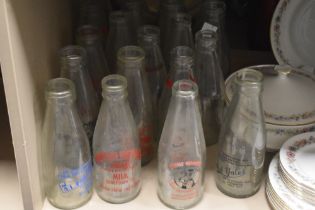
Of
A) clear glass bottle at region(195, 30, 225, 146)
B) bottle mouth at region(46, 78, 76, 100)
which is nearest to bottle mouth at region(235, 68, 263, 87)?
clear glass bottle at region(195, 30, 225, 146)

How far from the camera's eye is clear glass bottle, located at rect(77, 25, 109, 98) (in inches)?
30.9

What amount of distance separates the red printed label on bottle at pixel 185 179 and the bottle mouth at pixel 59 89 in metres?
0.17

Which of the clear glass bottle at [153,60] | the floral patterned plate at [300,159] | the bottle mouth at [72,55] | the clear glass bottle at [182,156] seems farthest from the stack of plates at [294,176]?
the bottle mouth at [72,55]

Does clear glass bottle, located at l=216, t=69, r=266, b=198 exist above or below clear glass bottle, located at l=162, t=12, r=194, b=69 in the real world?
below

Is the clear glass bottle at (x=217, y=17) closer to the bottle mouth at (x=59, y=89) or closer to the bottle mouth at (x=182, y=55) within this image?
the bottle mouth at (x=182, y=55)

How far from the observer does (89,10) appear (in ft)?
2.89

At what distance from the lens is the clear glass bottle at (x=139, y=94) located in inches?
27.5

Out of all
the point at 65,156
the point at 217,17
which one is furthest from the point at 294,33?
the point at 65,156

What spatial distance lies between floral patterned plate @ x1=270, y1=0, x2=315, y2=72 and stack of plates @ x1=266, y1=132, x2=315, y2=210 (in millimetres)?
202

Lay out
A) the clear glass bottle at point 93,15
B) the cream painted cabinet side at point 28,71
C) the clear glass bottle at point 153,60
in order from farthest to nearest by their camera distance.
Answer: the clear glass bottle at point 93,15, the clear glass bottle at point 153,60, the cream painted cabinet side at point 28,71

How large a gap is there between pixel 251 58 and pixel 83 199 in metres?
0.47

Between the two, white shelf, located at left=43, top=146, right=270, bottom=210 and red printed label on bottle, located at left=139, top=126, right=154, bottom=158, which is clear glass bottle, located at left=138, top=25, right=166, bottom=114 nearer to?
red printed label on bottle, located at left=139, top=126, right=154, bottom=158

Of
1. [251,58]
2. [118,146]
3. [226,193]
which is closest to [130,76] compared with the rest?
[118,146]

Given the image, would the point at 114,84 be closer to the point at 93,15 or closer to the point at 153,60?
the point at 153,60
